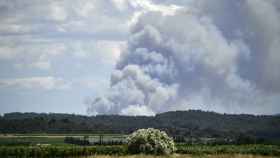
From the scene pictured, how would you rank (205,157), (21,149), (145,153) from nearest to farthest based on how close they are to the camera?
(205,157) < (145,153) < (21,149)

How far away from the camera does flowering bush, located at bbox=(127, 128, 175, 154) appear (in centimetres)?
7000

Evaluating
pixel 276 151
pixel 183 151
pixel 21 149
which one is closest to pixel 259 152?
pixel 276 151

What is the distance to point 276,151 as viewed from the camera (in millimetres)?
77000

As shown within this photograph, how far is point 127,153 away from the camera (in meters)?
70.9

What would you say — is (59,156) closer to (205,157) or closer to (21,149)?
(21,149)

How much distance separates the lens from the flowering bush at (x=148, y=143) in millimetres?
70000

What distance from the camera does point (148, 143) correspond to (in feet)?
231

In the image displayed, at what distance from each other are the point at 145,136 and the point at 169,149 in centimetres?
384

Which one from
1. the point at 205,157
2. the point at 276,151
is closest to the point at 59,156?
the point at 205,157

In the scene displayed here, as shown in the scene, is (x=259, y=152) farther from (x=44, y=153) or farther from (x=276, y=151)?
(x=44, y=153)

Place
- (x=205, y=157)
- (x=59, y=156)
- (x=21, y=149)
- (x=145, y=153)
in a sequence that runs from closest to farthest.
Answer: (x=205, y=157) → (x=145, y=153) → (x=59, y=156) → (x=21, y=149)

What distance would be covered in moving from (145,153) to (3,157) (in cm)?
1690

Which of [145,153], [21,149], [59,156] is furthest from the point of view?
[21,149]

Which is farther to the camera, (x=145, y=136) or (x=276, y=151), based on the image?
(x=276, y=151)
